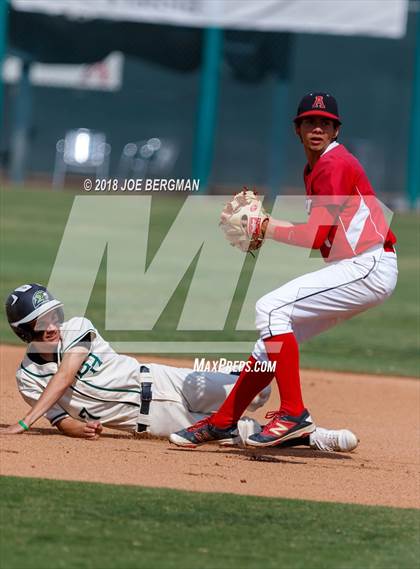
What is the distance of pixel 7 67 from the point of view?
33406mm

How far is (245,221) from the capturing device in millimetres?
6551

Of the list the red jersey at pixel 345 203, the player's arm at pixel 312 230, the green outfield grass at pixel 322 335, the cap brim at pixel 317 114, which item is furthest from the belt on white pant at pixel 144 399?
the green outfield grass at pixel 322 335

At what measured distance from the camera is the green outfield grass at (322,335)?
443 inches

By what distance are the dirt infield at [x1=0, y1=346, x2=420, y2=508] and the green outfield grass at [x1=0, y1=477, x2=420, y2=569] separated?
22cm

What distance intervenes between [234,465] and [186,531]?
1.41 m

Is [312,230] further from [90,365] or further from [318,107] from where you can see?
[90,365]

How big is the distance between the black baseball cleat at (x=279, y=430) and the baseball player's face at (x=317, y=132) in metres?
1.45

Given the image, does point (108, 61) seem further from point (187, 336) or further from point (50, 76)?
point (187, 336)

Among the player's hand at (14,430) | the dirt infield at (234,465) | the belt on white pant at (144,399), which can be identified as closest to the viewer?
the dirt infield at (234,465)

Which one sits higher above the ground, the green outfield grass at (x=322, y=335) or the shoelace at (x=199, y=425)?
the shoelace at (x=199, y=425)

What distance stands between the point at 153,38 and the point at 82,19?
1.67 metres

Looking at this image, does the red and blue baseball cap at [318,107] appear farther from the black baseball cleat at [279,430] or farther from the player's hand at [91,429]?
the player's hand at [91,429]

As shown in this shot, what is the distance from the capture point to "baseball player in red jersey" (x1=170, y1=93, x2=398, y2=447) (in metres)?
6.42

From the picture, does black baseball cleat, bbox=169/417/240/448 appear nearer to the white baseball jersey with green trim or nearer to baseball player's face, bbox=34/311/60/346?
the white baseball jersey with green trim
